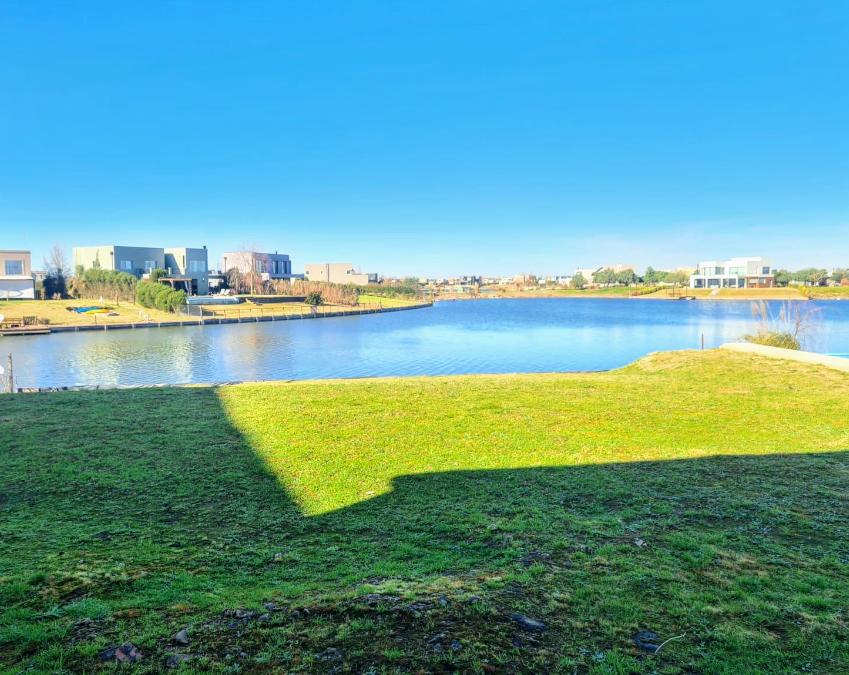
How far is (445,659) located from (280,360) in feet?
80.2

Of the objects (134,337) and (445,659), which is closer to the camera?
(445,659)

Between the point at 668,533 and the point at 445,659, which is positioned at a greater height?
the point at 445,659

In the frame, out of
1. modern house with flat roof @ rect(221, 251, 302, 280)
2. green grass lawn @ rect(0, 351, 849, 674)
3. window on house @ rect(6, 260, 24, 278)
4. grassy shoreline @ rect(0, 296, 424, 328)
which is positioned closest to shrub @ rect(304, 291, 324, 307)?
grassy shoreline @ rect(0, 296, 424, 328)

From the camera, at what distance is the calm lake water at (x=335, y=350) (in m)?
21.9

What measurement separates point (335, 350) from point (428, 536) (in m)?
26.7

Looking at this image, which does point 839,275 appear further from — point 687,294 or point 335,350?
point 335,350

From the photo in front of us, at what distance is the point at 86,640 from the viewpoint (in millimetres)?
2617

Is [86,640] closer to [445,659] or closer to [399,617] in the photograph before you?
[399,617]

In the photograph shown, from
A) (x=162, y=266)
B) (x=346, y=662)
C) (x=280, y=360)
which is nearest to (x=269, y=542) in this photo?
(x=346, y=662)

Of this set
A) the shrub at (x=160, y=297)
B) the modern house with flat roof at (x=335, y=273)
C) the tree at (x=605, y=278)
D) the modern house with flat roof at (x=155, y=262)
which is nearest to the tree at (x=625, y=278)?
the tree at (x=605, y=278)

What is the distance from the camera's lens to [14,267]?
168ft

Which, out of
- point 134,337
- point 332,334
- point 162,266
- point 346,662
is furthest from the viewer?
point 162,266

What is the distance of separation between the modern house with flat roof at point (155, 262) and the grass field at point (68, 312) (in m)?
7.59

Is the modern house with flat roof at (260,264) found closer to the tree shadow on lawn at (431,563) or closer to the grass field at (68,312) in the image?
the grass field at (68,312)
